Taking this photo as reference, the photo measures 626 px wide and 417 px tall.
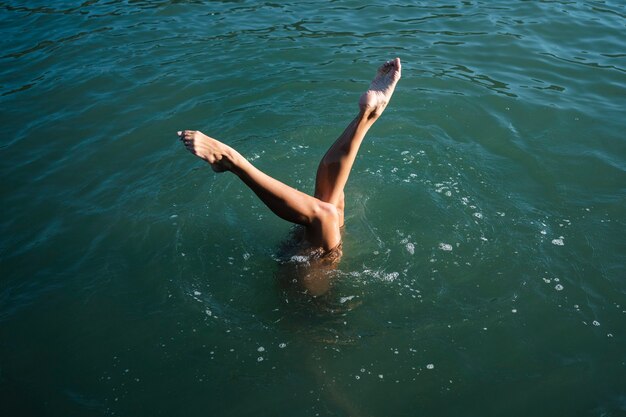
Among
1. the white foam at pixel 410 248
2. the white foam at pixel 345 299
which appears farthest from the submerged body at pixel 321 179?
the white foam at pixel 410 248

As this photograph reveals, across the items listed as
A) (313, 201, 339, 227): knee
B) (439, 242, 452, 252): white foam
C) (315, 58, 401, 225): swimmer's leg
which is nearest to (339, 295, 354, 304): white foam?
(313, 201, 339, 227): knee

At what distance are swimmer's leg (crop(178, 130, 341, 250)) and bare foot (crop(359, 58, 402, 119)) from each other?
0.92m

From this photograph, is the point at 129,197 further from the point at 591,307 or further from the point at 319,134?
the point at 591,307

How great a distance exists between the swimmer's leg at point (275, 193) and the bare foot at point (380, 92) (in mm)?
918

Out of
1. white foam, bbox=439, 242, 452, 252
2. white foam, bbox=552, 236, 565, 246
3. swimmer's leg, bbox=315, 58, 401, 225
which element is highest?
swimmer's leg, bbox=315, 58, 401, 225

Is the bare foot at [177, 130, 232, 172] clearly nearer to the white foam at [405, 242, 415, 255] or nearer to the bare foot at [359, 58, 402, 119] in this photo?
the bare foot at [359, 58, 402, 119]

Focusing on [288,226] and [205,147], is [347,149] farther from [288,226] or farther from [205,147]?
Result: [288,226]

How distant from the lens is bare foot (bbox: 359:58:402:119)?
4941mm

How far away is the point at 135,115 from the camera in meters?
8.30

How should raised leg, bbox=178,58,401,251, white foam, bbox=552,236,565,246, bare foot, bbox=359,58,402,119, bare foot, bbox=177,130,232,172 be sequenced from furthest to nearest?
1. white foam, bbox=552,236,565,246
2. bare foot, bbox=359,58,402,119
3. raised leg, bbox=178,58,401,251
4. bare foot, bbox=177,130,232,172

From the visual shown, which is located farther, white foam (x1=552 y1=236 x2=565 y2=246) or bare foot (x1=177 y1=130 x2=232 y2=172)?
white foam (x1=552 y1=236 x2=565 y2=246)

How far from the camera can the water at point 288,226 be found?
467 cm

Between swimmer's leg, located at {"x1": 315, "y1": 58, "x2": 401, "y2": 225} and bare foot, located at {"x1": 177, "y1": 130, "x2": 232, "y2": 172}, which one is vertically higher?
bare foot, located at {"x1": 177, "y1": 130, "x2": 232, "y2": 172}

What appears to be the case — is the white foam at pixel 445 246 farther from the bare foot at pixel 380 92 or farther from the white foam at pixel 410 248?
the bare foot at pixel 380 92
